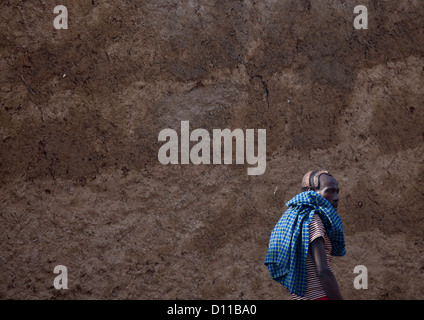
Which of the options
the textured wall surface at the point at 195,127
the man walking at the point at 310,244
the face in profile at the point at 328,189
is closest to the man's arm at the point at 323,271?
the man walking at the point at 310,244

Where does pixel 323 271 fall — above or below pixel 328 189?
below

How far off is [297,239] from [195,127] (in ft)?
5.60

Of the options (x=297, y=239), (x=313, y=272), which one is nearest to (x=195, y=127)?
(x=297, y=239)

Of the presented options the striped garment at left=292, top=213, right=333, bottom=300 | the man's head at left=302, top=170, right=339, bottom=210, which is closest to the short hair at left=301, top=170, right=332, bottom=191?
the man's head at left=302, top=170, right=339, bottom=210

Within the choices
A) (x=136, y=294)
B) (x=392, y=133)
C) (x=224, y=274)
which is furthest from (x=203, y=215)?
(x=392, y=133)

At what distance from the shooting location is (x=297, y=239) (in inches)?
100

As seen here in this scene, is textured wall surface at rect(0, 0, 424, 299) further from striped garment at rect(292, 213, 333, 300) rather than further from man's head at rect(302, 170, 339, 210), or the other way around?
striped garment at rect(292, 213, 333, 300)

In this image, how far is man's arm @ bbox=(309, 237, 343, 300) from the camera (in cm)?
240

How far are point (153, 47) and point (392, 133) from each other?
212cm

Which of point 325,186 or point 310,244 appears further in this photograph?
point 325,186

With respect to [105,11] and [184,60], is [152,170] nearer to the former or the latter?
[184,60]

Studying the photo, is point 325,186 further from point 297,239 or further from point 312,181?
point 297,239

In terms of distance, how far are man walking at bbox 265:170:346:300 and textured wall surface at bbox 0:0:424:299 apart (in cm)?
127

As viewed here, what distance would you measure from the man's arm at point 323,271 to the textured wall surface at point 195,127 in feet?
4.79
